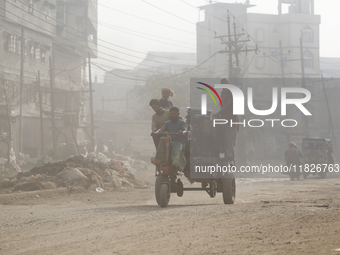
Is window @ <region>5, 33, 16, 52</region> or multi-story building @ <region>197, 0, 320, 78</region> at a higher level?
multi-story building @ <region>197, 0, 320, 78</region>

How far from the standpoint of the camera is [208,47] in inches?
3157

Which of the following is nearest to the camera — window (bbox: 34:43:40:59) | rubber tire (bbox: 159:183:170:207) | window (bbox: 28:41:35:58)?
rubber tire (bbox: 159:183:170:207)

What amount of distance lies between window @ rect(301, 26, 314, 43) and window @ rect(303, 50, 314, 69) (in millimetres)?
1801

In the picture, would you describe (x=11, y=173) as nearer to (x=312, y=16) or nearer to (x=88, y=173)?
(x=88, y=173)

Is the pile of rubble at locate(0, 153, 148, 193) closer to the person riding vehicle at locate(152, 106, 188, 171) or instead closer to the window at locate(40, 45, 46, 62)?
the person riding vehicle at locate(152, 106, 188, 171)

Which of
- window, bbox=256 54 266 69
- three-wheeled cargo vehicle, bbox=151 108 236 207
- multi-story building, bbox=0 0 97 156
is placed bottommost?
three-wheeled cargo vehicle, bbox=151 108 236 207

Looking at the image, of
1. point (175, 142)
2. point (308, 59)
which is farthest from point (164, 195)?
point (308, 59)

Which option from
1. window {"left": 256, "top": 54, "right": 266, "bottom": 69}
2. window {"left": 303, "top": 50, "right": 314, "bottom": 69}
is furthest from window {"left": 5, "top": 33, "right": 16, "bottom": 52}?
window {"left": 303, "top": 50, "right": 314, "bottom": 69}

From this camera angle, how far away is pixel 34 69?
42844mm

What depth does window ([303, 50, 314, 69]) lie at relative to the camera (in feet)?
242

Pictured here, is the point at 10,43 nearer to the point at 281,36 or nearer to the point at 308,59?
the point at 281,36

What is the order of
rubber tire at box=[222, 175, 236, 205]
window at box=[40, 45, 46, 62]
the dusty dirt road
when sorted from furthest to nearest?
window at box=[40, 45, 46, 62]
rubber tire at box=[222, 175, 236, 205]
the dusty dirt road

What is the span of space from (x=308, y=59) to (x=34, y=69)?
46641mm

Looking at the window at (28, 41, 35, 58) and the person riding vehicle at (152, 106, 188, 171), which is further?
the window at (28, 41, 35, 58)
